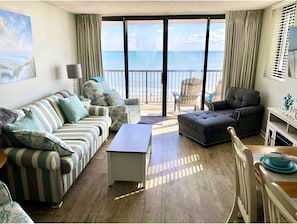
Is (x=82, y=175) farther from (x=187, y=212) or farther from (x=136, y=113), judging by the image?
(x=136, y=113)

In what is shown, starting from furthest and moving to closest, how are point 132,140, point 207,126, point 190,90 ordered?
point 190,90, point 207,126, point 132,140

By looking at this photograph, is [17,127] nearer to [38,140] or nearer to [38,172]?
[38,140]

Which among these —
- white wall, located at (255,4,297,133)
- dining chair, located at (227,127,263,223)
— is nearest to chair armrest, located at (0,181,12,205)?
dining chair, located at (227,127,263,223)

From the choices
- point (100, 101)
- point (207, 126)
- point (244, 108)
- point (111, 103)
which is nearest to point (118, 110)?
point (111, 103)

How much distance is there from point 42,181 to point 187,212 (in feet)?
4.70

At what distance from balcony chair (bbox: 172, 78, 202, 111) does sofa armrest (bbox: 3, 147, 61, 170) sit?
3666mm

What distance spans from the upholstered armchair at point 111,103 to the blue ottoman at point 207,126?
1003mm

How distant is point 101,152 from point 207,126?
5.60ft

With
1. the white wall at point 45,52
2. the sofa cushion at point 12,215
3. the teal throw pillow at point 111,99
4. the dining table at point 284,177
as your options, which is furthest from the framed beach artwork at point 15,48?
the dining table at point 284,177

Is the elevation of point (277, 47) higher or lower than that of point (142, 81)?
higher

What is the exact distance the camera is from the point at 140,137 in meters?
2.89

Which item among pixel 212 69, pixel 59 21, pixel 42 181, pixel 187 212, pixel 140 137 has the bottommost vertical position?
pixel 187 212

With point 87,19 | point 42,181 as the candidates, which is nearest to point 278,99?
point 42,181

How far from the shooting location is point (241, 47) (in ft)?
15.5
